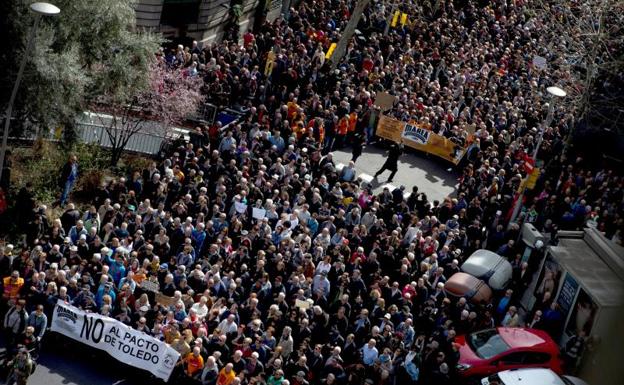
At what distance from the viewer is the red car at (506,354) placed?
1762cm

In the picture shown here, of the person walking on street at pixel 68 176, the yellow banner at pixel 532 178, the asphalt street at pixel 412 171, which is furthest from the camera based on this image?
the asphalt street at pixel 412 171

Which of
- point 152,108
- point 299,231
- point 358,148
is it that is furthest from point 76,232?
point 358,148

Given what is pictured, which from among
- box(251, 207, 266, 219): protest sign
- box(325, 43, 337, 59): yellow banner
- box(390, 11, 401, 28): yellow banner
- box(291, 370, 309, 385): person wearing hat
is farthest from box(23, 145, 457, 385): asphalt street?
box(390, 11, 401, 28): yellow banner

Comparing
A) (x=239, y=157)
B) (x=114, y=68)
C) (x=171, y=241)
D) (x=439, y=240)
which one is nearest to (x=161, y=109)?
(x=114, y=68)

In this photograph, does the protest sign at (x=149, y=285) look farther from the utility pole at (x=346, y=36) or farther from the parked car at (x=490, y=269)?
the utility pole at (x=346, y=36)

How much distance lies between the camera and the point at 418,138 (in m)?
28.6

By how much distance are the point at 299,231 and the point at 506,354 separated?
17.7ft

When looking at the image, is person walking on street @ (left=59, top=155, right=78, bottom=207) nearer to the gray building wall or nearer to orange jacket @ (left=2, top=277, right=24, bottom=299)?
orange jacket @ (left=2, top=277, right=24, bottom=299)

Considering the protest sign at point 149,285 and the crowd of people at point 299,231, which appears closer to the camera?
the crowd of people at point 299,231

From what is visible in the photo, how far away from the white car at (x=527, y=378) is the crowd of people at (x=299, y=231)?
0.92 metres

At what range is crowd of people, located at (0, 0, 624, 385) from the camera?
1634cm

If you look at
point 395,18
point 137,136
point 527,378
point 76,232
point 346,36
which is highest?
point 395,18

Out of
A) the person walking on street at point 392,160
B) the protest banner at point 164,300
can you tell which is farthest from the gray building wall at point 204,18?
the protest banner at point 164,300

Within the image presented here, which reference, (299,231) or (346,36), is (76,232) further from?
(346,36)
